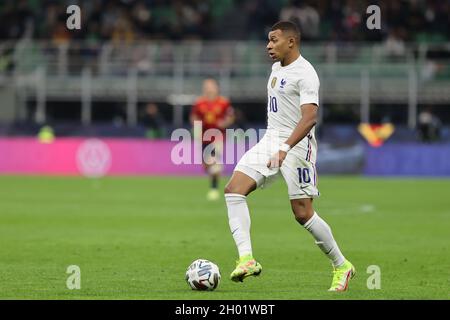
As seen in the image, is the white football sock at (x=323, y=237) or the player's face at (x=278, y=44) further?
the player's face at (x=278, y=44)

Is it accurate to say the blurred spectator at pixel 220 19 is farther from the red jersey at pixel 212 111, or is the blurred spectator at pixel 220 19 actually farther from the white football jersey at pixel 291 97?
the white football jersey at pixel 291 97

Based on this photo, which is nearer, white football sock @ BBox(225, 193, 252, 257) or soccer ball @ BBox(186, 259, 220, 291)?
soccer ball @ BBox(186, 259, 220, 291)

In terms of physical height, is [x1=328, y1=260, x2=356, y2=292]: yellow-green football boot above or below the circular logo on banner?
below

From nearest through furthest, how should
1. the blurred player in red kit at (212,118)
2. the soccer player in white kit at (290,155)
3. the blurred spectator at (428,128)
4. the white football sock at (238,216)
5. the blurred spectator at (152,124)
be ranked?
the soccer player in white kit at (290,155), the white football sock at (238,216), the blurred player in red kit at (212,118), the blurred spectator at (428,128), the blurred spectator at (152,124)

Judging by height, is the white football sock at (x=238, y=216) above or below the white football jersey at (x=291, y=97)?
below

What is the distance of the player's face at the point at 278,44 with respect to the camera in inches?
401

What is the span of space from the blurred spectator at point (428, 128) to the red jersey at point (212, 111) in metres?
8.88

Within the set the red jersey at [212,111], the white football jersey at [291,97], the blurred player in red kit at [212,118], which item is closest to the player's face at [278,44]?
the white football jersey at [291,97]

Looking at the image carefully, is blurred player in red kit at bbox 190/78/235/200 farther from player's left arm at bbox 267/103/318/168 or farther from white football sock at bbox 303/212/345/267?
player's left arm at bbox 267/103/318/168

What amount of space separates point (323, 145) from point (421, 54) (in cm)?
436

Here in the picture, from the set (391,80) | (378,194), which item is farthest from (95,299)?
(391,80)

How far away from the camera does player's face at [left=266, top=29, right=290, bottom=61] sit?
10188 mm

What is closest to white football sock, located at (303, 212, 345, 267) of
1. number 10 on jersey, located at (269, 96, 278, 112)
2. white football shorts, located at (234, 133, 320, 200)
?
white football shorts, located at (234, 133, 320, 200)
